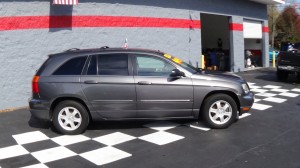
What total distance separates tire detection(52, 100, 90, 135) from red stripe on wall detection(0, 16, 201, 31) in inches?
149

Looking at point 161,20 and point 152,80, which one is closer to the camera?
point 152,80

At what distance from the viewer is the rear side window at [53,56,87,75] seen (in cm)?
630

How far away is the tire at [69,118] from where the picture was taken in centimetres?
628

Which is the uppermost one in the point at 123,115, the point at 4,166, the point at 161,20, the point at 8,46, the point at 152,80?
the point at 161,20

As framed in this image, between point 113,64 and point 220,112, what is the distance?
2.27m

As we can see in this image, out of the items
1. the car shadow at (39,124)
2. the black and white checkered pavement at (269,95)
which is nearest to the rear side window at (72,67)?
the car shadow at (39,124)

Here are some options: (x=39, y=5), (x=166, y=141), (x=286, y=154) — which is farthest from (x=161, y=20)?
(x=286, y=154)

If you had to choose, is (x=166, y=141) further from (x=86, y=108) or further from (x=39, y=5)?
(x=39, y=5)

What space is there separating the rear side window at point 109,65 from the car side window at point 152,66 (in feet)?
0.82

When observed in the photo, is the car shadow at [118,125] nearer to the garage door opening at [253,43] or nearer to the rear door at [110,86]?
the rear door at [110,86]

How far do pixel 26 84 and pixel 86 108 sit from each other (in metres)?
3.65

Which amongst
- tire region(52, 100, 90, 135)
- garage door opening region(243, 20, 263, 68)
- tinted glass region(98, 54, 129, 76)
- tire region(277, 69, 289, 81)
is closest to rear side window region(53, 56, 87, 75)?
tinted glass region(98, 54, 129, 76)

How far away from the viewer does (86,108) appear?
20.8 feet

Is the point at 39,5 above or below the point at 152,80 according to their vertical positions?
→ above
